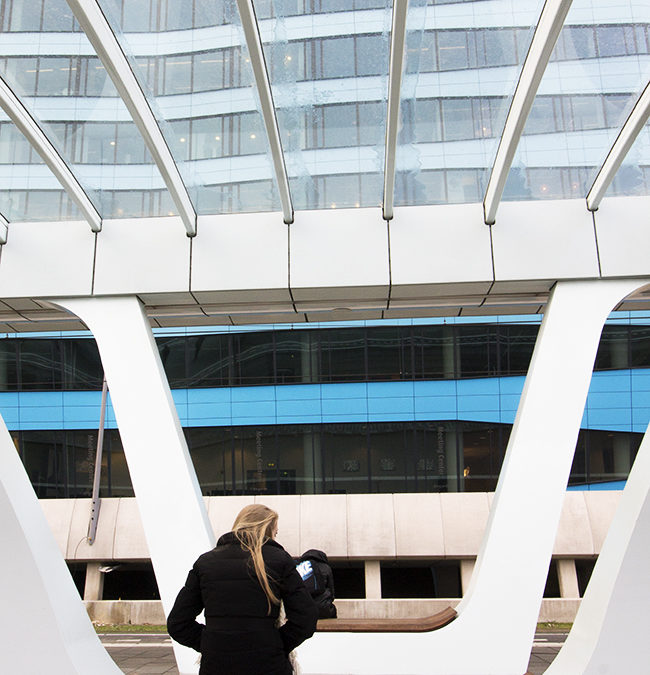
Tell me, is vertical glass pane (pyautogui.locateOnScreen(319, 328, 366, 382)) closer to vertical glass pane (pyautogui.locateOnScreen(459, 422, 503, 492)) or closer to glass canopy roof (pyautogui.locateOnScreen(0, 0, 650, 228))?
vertical glass pane (pyautogui.locateOnScreen(459, 422, 503, 492))

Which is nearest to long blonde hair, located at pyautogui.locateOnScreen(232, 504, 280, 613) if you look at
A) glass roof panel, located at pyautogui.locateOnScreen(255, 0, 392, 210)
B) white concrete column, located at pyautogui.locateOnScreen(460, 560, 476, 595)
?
glass roof panel, located at pyautogui.locateOnScreen(255, 0, 392, 210)

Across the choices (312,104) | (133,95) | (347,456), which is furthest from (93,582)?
(312,104)

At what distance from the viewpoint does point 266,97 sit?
715 centimetres

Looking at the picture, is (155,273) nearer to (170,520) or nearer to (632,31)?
(170,520)

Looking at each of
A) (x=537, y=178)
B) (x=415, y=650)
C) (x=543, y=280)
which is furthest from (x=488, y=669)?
(x=537, y=178)

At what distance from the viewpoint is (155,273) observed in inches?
365

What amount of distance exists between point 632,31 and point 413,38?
2.46 metres

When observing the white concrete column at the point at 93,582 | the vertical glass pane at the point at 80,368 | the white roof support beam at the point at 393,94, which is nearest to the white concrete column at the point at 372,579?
the white concrete column at the point at 93,582

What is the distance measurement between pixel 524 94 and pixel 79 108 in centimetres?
553

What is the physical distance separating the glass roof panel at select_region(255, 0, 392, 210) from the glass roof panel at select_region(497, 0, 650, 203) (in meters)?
2.03

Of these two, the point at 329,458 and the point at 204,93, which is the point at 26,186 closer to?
the point at 204,93

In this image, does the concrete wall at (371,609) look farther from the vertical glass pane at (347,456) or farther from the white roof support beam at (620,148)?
the white roof support beam at (620,148)

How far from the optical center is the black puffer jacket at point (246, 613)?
314cm

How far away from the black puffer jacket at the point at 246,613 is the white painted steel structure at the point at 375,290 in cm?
541
